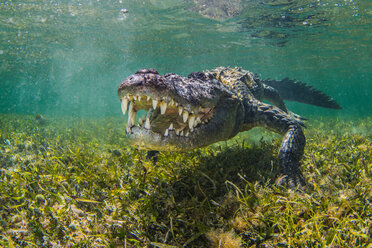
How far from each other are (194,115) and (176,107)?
0.22 m

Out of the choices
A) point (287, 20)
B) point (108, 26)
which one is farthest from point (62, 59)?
point (287, 20)

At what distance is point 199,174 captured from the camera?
2.50 m

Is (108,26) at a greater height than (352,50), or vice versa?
(108,26)

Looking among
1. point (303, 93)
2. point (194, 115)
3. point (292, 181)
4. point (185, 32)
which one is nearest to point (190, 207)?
point (194, 115)

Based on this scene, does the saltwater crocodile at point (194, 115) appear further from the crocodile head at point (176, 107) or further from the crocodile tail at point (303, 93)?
the crocodile tail at point (303, 93)

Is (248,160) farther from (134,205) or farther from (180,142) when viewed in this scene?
(134,205)

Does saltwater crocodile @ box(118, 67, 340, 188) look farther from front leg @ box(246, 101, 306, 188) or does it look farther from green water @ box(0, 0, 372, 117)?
green water @ box(0, 0, 372, 117)

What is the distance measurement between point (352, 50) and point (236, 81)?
82.8 ft

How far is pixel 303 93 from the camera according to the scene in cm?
764

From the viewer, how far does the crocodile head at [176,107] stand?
1.93 meters

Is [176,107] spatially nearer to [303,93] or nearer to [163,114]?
[163,114]

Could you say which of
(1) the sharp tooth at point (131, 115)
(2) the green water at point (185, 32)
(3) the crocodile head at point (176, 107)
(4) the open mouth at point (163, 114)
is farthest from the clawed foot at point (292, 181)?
(2) the green water at point (185, 32)

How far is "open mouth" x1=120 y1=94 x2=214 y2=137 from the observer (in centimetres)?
203

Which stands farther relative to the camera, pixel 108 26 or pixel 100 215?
pixel 108 26
